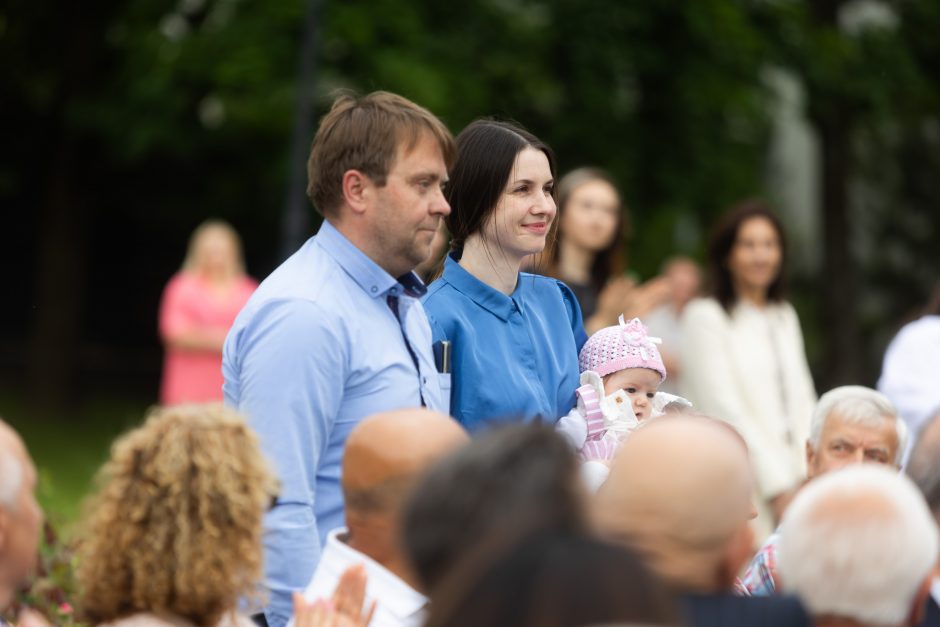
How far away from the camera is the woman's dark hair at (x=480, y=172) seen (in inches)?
181

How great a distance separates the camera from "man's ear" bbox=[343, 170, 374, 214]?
13.4 ft

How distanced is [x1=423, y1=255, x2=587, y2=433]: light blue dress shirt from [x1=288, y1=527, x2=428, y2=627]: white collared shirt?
0.97 meters

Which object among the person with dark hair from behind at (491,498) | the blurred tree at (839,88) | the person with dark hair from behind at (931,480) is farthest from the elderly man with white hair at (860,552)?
the blurred tree at (839,88)

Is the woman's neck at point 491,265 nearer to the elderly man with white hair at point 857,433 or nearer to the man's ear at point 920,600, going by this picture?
the elderly man with white hair at point 857,433

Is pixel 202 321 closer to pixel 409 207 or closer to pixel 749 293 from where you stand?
pixel 749 293

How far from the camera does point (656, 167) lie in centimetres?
1678

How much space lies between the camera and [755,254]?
7695 mm

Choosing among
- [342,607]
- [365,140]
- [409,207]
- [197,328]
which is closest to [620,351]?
[409,207]

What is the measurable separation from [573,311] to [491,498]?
8.87ft

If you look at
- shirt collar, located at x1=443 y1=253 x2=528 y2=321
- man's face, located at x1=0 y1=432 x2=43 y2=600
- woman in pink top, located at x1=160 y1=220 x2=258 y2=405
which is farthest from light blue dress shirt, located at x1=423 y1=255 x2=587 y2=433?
woman in pink top, located at x1=160 y1=220 x2=258 y2=405

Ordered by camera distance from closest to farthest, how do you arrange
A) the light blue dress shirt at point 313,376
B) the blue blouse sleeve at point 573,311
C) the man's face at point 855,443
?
the light blue dress shirt at point 313,376, the blue blouse sleeve at point 573,311, the man's face at point 855,443

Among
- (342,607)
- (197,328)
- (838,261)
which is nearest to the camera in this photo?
(342,607)

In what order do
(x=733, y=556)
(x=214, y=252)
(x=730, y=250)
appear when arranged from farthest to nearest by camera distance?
1. (x=214, y=252)
2. (x=730, y=250)
3. (x=733, y=556)

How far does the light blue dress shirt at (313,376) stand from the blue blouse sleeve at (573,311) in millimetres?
840
